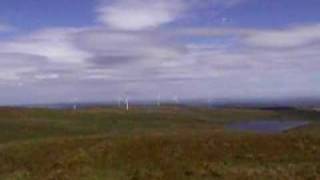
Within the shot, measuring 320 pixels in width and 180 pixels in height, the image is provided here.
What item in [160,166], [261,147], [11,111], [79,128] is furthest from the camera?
[11,111]

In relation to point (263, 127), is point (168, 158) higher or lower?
higher

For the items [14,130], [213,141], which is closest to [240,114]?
[14,130]

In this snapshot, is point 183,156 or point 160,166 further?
point 183,156

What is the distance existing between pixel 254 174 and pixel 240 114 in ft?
380

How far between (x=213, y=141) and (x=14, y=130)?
124 ft

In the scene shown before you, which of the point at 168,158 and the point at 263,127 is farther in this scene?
the point at 263,127

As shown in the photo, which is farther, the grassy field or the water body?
the water body

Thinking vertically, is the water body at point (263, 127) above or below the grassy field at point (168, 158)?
below

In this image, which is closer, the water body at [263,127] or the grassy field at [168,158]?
the grassy field at [168,158]

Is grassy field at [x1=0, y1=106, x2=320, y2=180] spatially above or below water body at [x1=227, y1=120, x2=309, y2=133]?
above

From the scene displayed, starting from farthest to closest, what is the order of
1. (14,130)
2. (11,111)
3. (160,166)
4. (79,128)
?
(11,111), (79,128), (14,130), (160,166)

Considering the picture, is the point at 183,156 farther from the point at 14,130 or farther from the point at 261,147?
the point at 14,130

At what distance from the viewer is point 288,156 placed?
134 ft

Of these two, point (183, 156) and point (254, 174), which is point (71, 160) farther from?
point (254, 174)
